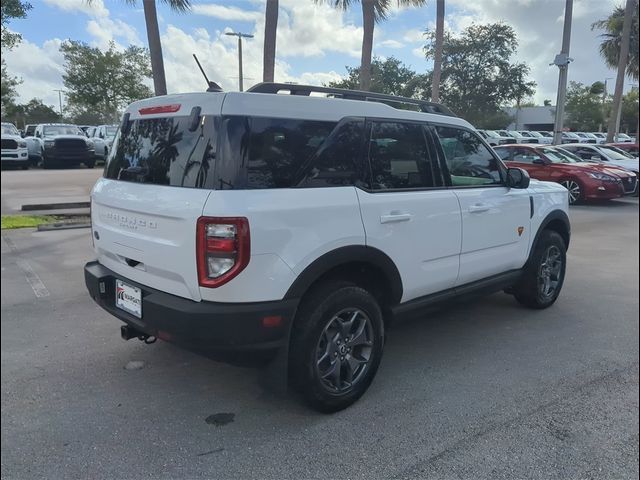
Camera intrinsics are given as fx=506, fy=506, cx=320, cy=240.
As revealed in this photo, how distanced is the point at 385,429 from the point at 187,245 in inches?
59.9

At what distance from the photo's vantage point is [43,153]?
17344 mm

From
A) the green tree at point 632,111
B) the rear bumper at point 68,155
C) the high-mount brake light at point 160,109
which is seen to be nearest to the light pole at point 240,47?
the high-mount brake light at point 160,109

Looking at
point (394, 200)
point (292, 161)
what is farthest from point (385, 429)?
point (292, 161)

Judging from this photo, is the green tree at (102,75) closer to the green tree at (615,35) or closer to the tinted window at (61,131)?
the green tree at (615,35)

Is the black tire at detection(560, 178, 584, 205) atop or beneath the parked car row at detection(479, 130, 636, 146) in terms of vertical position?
beneath

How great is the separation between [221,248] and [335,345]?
3.24ft

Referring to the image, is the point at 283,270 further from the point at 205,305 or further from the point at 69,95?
the point at 69,95

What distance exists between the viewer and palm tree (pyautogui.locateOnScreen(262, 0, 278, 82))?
10.2 ft

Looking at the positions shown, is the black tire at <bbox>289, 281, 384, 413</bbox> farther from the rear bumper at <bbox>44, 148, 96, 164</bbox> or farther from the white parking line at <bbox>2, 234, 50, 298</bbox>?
the rear bumper at <bbox>44, 148, 96, 164</bbox>

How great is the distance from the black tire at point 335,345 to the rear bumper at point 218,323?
15 cm

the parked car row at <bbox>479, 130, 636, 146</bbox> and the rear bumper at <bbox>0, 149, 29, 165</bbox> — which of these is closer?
the rear bumper at <bbox>0, 149, 29, 165</bbox>

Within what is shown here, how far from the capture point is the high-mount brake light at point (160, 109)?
114 inches

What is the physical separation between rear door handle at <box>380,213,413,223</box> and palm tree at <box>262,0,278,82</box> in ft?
4.05

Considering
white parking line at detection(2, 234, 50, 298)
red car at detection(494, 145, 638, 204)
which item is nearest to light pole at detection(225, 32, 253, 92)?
white parking line at detection(2, 234, 50, 298)
